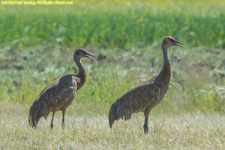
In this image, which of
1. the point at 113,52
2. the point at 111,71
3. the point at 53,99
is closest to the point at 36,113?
the point at 53,99

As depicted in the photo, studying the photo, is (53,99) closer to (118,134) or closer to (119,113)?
(119,113)

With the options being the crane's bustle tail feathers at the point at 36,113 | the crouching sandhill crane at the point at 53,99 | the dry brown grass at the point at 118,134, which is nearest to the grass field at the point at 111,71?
the dry brown grass at the point at 118,134

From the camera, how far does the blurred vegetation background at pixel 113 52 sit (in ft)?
39.5

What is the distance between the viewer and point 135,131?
873 cm

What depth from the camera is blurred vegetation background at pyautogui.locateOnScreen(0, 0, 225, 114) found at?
39.5 feet

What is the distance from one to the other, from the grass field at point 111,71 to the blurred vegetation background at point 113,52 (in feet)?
0.09

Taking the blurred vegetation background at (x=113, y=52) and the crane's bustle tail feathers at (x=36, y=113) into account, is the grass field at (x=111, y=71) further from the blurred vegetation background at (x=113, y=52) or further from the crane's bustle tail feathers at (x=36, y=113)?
the crane's bustle tail feathers at (x=36, y=113)

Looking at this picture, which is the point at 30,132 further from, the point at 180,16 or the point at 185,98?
the point at 180,16

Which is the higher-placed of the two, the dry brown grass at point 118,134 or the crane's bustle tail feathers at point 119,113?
the crane's bustle tail feathers at point 119,113

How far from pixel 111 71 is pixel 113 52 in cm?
216

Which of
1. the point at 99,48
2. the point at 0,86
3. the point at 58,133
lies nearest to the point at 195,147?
the point at 58,133

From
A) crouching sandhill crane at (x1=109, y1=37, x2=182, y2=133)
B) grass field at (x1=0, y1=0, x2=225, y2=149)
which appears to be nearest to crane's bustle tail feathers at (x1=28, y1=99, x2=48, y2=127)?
grass field at (x1=0, y1=0, x2=225, y2=149)

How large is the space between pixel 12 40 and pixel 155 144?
11.2m

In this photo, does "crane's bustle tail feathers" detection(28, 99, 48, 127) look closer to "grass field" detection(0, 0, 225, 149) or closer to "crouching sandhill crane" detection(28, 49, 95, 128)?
"crouching sandhill crane" detection(28, 49, 95, 128)
